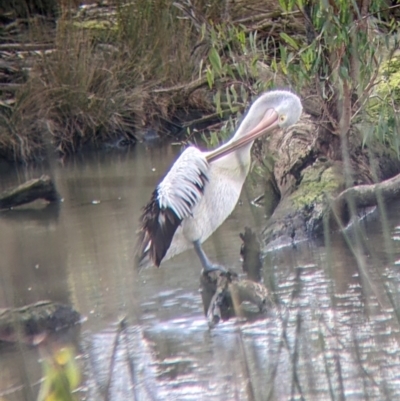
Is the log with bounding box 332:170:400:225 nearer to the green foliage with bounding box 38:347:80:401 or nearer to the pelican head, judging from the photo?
the pelican head

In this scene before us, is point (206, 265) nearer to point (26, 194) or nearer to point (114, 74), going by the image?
point (26, 194)

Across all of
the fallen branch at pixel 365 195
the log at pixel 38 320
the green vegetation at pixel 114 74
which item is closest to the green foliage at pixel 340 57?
the fallen branch at pixel 365 195

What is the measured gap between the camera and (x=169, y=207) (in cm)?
518

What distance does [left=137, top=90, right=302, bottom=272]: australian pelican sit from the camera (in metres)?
5.18

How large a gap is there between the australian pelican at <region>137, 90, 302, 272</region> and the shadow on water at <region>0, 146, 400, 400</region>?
0.22 metres

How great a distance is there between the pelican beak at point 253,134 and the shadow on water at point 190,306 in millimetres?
565

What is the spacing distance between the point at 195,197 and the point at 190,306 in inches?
23.6

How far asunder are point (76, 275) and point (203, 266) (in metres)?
0.91

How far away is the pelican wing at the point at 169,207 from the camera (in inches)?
203

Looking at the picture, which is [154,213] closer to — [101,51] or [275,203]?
[275,203]

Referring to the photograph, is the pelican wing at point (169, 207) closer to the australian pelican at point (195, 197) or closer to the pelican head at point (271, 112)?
the australian pelican at point (195, 197)

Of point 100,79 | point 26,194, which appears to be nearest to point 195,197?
point 26,194

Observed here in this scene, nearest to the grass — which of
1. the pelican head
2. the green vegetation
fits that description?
the green vegetation

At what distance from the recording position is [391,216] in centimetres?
652
